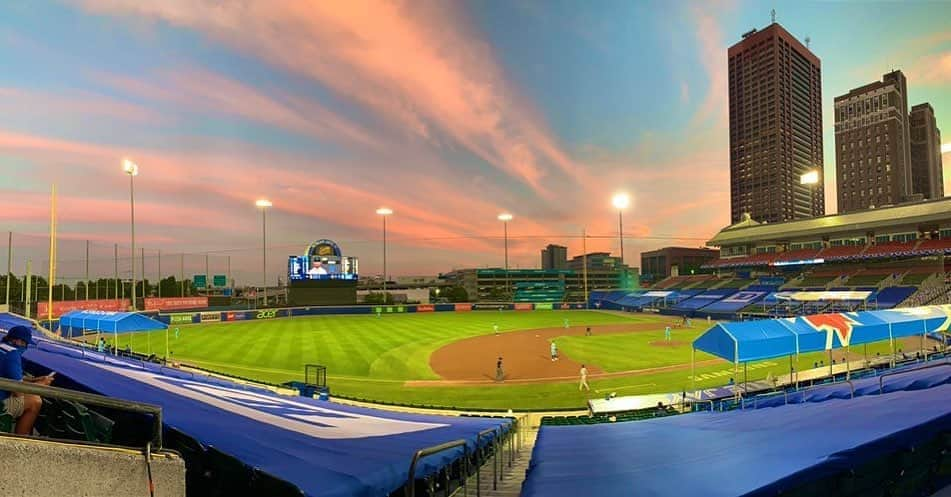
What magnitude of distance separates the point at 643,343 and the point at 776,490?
4064 centimetres

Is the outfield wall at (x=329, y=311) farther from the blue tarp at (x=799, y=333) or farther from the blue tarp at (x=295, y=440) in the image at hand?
the blue tarp at (x=799, y=333)

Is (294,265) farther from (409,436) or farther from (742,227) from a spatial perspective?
(742,227)

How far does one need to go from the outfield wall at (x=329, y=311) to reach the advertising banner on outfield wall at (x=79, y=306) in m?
10.6

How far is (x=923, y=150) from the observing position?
16925cm

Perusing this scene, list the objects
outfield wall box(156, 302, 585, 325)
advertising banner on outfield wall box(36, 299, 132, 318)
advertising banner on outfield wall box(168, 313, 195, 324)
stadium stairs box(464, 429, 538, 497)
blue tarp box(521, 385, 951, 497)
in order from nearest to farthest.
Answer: blue tarp box(521, 385, 951, 497)
stadium stairs box(464, 429, 538, 497)
advertising banner on outfield wall box(36, 299, 132, 318)
advertising banner on outfield wall box(168, 313, 195, 324)
outfield wall box(156, 302, 585, 325)

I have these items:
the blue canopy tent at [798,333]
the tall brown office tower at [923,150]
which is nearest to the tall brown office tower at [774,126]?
the tall brown office tower at [923,150]

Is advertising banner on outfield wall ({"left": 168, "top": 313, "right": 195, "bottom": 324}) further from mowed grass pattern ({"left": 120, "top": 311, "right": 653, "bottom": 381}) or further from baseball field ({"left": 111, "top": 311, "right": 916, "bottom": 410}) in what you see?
baseball field ({"left": 111, "top": 311, "right": 916, "bottom": 410})

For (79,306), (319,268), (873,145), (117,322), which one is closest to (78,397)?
(117,322)

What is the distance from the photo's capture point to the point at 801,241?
74.8 meters

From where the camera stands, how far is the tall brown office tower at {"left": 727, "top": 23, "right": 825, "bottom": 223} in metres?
178

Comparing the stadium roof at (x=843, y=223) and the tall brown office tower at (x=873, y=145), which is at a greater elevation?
the tall brown office tower at (x=873, y=145)

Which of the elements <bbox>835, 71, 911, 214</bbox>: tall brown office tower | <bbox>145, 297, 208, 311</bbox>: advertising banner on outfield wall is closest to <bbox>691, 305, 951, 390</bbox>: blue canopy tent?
<bbox>145, 297, 208, 311</bbox>: advertising banner on outfield wall

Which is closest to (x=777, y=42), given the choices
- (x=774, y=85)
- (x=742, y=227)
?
(x=774, y=85)

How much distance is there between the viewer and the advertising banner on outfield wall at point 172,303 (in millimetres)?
66500
